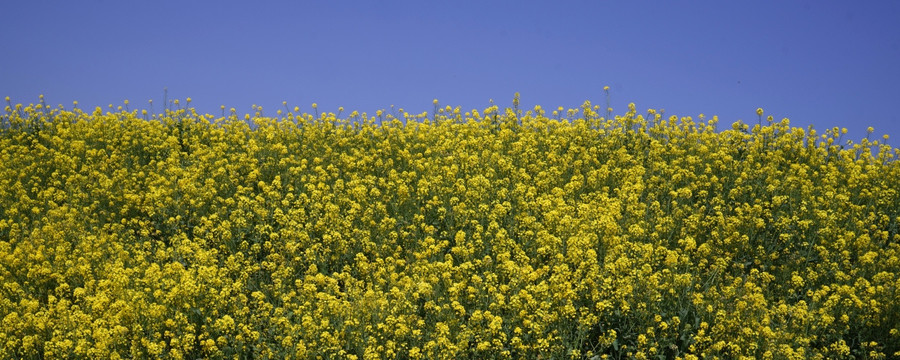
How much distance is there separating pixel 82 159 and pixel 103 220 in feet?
10.6

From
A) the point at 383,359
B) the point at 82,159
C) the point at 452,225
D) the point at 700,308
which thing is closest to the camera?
the point at 383,359

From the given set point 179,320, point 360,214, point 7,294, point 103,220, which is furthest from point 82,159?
point 179,320

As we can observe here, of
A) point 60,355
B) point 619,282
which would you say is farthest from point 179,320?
point 619,282

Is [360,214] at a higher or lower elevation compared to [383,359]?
higher

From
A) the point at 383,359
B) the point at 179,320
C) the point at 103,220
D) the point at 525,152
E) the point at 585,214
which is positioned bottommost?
the point at 383,359

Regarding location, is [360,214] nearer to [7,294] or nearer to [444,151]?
[444,151]

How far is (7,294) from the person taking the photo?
1071 cm

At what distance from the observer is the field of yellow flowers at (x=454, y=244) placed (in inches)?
350

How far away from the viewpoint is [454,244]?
37.2ft

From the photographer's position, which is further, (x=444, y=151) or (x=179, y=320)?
(x=444, y=151)

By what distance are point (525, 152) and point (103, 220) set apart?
6.93 metres

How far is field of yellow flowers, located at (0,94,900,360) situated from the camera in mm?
8883

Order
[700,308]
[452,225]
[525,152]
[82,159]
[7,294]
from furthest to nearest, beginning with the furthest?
[82,159] → [525,152] → [452,225] → [7,294] → [700,308]

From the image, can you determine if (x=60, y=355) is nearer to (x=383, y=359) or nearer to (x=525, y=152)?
(x=383, y=359)
